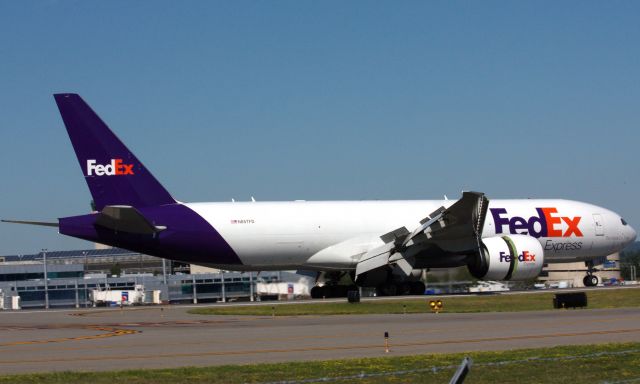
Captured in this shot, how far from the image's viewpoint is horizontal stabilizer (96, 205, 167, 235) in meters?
45.6

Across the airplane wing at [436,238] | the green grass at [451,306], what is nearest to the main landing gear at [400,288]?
the airplane wing at [436,238]

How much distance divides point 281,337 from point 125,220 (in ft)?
72.9

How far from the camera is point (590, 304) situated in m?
39.2

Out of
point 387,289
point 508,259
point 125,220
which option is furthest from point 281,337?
point 387,289

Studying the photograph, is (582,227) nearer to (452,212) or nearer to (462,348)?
(452,212)

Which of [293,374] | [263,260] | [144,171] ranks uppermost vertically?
[144,171]

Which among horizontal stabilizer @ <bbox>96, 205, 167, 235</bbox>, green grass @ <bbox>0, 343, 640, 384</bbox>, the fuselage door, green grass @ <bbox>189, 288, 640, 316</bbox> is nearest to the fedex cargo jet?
horizontal stabilizer @ <bbox>96, 205, 167, 235</bbox>

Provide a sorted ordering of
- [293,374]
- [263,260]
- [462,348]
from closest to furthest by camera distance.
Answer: [293,374] < [462,348] < [263,260]

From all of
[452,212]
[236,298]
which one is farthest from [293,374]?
[236,298]

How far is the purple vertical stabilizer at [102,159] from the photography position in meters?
46.9

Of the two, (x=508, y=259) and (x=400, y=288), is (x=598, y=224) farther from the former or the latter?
(x=400, y=288)

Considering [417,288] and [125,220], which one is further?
[417,288]

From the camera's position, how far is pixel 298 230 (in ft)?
163

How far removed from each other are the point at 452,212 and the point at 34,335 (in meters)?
22.6
